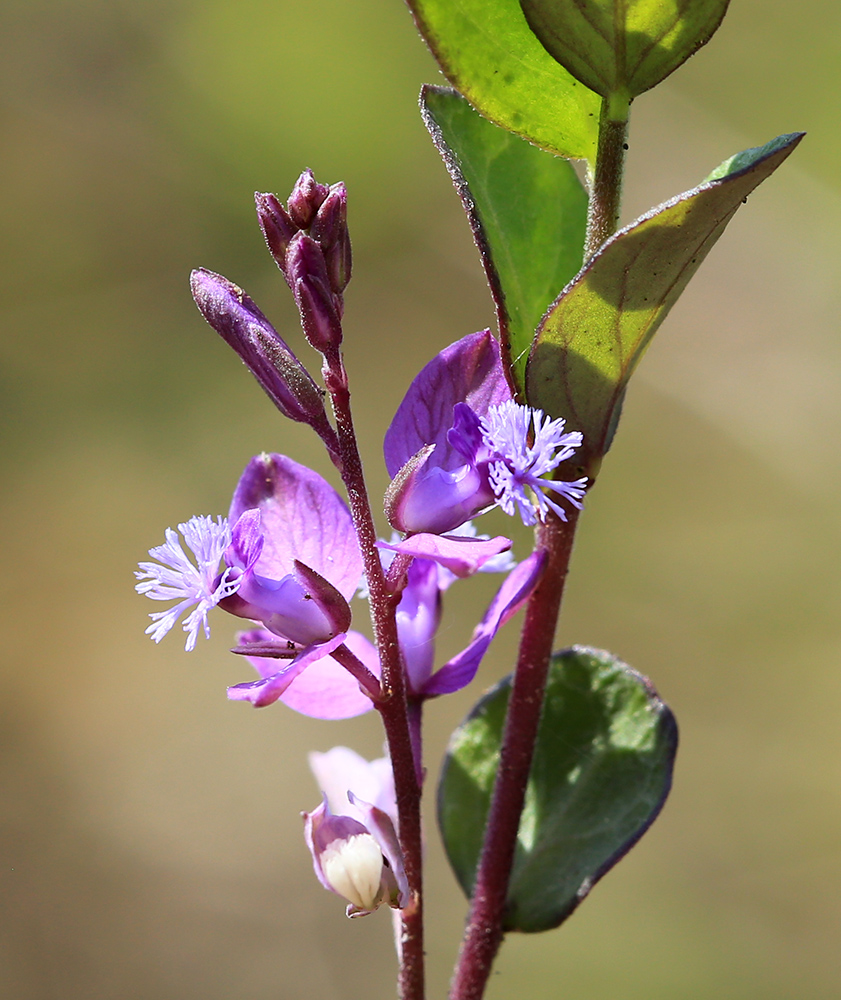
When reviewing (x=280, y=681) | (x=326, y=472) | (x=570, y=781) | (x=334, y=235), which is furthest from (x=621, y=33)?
(x=326, y=472)

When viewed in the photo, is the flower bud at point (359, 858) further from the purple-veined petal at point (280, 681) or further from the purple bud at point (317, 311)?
the purple bud at point (317, 311)

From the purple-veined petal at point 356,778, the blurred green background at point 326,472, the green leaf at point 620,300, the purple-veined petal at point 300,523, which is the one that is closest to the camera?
the green leaf at point 620,300

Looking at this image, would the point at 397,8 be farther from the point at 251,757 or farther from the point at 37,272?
the point at 251,757

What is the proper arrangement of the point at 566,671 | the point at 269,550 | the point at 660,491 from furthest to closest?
the point at 660,491 < the point at 566,671 < the point at 269,550

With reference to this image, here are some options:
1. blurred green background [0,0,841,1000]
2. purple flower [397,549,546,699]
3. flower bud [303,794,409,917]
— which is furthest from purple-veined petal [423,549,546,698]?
blurred green background [0,0,841,1000]

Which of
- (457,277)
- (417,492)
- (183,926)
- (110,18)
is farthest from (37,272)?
(417,492)

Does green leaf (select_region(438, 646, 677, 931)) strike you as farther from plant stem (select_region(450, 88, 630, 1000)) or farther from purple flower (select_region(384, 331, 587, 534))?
purple flower (select_region(384, 331, 587, 534))

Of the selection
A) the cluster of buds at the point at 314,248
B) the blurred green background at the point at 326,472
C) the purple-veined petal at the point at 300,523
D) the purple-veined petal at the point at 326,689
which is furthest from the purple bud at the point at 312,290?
the blurred green background at the point at 326,472
